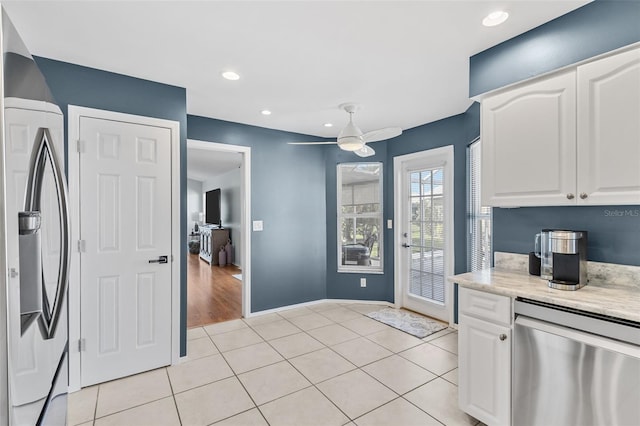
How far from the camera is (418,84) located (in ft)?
8.96

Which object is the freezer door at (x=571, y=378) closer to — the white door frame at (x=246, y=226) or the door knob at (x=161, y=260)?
the door knob at (x=161, y=260)

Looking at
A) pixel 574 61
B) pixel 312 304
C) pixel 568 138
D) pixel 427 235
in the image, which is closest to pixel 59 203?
pixel 568 138

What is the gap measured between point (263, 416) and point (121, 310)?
56.1 inches

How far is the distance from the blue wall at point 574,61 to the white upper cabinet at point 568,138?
4.4 inches

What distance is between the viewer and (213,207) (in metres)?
8.92

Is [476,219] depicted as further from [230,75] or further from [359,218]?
[230,75]

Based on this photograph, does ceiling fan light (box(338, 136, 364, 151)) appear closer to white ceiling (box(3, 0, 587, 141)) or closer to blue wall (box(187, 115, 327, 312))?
white ceiling (box(3, 0, 587, 141))

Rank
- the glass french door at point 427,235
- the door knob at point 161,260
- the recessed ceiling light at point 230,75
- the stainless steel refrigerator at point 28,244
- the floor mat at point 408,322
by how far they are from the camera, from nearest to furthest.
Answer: the stainless steel refrigerator at point 28,244, the recessed ceiling light at point 230,75, the door knob at point 161,260, the floor mat at point 408,322, the glass french door at point 427,235

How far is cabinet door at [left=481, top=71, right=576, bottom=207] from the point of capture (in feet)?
5.71

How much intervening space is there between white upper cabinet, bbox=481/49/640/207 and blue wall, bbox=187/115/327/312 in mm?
2619

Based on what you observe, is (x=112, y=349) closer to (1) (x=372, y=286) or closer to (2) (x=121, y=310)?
(2) (x=121, y=310)

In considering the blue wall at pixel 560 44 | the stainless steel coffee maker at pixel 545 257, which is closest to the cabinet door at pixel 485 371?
the stainless steel coffee maker at pixel 545 257

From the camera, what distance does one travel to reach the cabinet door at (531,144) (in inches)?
68.5

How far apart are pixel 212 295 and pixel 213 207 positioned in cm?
442
